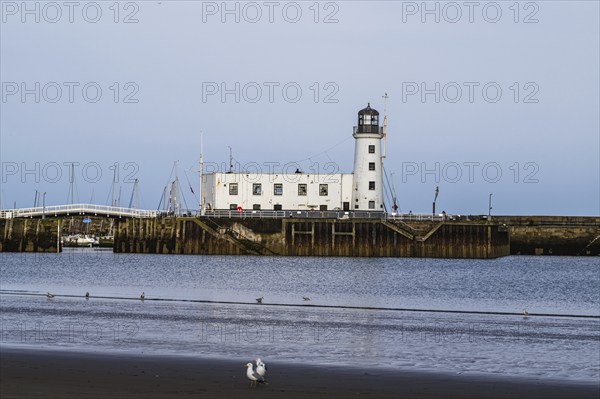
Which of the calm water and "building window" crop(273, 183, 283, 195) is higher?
"building window" crop(273, 183, 283, 195)

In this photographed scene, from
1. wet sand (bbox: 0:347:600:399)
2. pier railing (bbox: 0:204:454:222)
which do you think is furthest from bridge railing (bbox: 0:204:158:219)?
wet sand (bbox: 0:347:600:399)

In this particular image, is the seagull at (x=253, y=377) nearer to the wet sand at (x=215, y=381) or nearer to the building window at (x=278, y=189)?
the wet sand at (x=215, y=381)

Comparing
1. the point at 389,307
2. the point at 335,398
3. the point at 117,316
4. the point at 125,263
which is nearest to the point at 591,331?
the point at 389,307

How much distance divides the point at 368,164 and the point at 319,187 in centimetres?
476

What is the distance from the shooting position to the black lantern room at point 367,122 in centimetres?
8656

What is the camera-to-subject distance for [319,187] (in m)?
88.1

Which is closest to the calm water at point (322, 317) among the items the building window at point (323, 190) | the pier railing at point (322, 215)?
the pier railing at point (322, 215)

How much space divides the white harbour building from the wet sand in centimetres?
6529

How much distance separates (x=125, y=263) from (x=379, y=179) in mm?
22529

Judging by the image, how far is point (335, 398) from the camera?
1703 centimetres

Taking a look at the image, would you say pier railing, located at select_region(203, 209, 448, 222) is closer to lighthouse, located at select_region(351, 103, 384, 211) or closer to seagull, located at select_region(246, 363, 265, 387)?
lighthouse, located at select_region(351, 103, 384, 211)

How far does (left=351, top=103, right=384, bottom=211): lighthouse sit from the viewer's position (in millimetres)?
86500

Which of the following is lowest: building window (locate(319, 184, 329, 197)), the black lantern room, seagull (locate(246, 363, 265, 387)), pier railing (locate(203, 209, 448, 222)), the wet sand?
the wet sand

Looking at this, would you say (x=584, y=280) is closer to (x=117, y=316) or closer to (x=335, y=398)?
(x=117, y=316)
